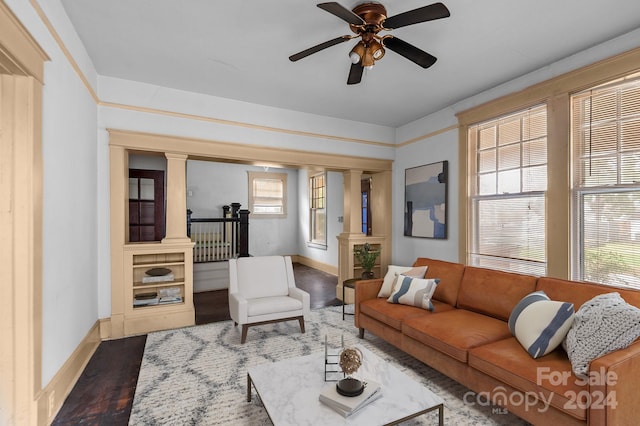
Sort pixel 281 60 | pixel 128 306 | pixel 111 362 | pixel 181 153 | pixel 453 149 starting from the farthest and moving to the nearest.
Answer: pixel 453 149 < pixel 181 153 < pixel 128 306 < pixel 281 60 < pixel 111 362

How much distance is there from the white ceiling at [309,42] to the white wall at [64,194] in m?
0.45

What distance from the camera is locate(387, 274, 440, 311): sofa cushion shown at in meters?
3.15

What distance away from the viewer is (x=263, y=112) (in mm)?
4477

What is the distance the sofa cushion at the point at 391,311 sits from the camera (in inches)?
117

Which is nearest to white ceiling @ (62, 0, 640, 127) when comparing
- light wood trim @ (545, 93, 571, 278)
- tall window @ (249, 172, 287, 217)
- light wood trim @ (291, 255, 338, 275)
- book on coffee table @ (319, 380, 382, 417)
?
light wood trim @ (545, 93, 571, 278)

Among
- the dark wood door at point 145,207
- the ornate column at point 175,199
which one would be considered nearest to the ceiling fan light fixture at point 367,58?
the ornate column at point 175,199

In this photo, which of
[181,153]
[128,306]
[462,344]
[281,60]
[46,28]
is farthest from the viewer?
[181,153]

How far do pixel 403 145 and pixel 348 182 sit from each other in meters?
1.14

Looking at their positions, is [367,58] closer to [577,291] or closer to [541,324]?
[541,324]

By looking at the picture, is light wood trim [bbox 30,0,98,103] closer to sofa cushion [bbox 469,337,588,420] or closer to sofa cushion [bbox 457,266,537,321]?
sofa cushion [bbox 469,337,588,420]

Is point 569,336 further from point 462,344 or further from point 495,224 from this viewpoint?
point 495,224

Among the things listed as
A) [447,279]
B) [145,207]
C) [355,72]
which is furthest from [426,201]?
[145,207]

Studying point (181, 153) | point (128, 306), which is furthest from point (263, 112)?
point (128, 306)

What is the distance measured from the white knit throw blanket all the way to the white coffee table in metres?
0.86
